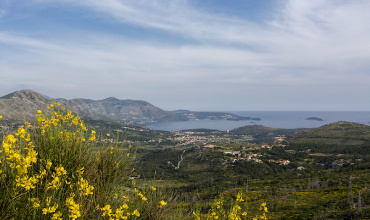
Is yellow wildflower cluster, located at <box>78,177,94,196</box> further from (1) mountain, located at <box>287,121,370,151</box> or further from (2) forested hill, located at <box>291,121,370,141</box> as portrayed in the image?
(2) forested hill, located at <box>291,121,370,141</box>

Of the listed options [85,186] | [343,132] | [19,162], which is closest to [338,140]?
[343,132]

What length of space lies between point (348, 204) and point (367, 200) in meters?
3.99

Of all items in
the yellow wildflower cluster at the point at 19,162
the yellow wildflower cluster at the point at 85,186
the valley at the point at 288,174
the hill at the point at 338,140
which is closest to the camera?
the yellow wildflower cluster at the point at 19,162

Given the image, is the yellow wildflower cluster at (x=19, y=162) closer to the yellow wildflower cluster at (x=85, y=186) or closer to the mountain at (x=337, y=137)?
the yellow wildflower cluster at (x=85, y=186)

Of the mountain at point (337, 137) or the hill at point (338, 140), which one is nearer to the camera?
the hill at point (338, 140)

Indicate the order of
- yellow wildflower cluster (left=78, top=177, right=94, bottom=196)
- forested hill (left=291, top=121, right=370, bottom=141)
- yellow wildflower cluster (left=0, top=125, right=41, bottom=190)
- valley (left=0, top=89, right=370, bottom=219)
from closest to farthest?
yellow wildflower cluster (left=0, top=125, right=41, bottom=190)
yellow wildflower cluster (left=78, top=177, right=94, bottom=196)
valley (left=0, top=89, right=370, bottom=219)
forested hill (left=291, top=121, right=370, bottom=141)

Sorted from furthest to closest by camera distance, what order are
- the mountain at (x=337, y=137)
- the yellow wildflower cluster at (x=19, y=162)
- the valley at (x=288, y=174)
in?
the mountain at (x=337, y=137), the valley at (x=288, y=174), the yellow wildflower cluster at (x=19, y=162)

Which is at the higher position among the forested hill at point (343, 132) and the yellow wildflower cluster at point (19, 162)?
Result: the yellow wildflower cluster at point (19, 162)

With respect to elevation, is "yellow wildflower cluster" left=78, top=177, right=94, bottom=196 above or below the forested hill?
above

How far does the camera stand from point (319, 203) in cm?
4834

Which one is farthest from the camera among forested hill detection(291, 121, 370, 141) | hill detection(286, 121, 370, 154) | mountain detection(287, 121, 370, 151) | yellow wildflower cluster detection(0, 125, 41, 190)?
forested hill detection(291, 121, 370, 141)

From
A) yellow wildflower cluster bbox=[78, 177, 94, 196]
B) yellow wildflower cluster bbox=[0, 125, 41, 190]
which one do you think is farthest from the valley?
yellow wildflower cluster bbox=[0, 125, 41, 190]

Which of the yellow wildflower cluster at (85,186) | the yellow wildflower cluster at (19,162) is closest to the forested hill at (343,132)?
the yellow wildflower cluster at (85,186)

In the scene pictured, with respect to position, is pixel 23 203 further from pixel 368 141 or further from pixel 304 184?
pixel 368 141
